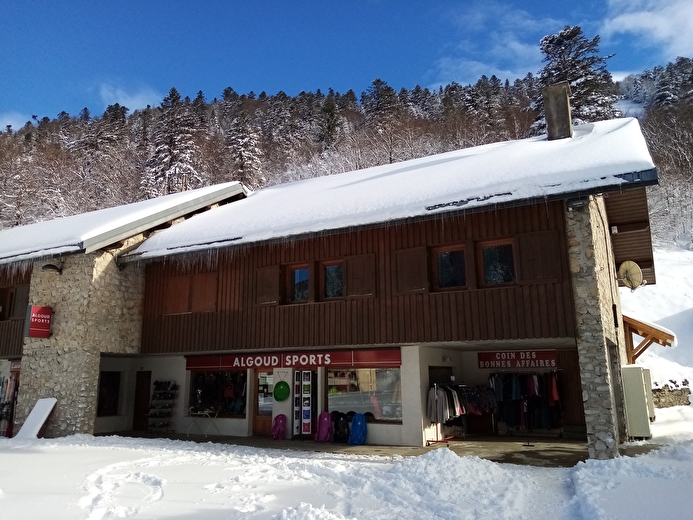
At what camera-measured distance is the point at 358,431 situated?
492 inches

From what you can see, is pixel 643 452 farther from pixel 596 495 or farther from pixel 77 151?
pixel 77 151

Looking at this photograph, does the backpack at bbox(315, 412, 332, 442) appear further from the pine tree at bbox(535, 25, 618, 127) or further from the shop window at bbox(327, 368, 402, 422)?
the pine tree at bbox(535, 25, 618, 127)

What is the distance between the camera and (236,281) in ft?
45.4

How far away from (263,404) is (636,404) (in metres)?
9.33

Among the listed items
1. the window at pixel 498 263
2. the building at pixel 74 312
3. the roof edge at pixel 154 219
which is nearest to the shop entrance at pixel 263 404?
the building at pixel 74 312

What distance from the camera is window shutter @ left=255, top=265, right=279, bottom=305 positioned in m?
13.2

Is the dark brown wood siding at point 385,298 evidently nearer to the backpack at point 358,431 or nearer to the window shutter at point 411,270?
the window shutter at point 411,270

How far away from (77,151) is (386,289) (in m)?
43.3

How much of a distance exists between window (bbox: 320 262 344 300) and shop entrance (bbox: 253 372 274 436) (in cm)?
347

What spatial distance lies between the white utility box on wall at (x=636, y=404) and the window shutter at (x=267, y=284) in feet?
27.9

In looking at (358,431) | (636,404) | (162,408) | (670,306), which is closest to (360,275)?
(358,431)

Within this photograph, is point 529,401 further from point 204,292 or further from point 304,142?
point 304,142

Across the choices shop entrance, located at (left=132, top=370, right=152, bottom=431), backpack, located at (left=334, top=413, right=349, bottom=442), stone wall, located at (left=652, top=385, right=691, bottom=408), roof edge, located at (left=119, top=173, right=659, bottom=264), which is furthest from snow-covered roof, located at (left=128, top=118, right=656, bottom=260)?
stone wall, located at (left=652, top=385, right=691, bottom=408)

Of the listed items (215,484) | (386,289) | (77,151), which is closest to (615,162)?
(386,289)
